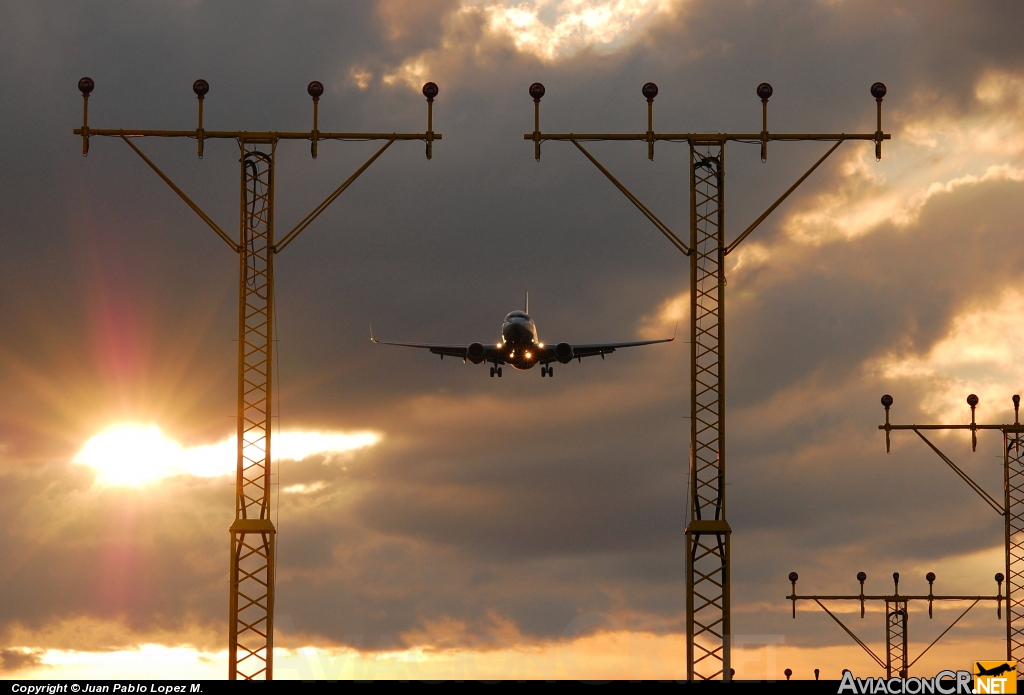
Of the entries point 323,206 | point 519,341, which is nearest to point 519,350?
point 519,341

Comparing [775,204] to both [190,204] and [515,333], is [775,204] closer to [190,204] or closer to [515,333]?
[190,204]

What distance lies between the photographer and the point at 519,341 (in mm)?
97125

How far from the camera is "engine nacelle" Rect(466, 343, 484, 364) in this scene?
324 ft

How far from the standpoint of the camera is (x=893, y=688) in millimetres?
45469

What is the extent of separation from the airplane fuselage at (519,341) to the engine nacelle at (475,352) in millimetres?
1222

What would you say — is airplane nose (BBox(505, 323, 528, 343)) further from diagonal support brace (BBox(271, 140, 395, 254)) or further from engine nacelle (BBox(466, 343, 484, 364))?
diagonal support brace (BBox(271, 140, 395, 254))

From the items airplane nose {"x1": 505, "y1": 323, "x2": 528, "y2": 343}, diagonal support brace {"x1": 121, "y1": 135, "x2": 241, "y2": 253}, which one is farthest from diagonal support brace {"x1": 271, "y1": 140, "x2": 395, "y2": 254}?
airplane nose {"x1": 505, "y1": 323, "x2": 528, "y2": 343}

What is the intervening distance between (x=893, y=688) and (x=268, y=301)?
67.9 feet

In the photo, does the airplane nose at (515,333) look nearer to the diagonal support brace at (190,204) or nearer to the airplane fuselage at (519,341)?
the airplane fuselage at (519,341)

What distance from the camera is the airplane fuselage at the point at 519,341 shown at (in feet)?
318

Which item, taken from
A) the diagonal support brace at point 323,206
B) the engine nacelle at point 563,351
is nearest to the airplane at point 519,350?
the engine nacelle at point 563,351

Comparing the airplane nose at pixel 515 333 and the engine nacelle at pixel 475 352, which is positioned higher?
the airplane nose at pixel 515 333

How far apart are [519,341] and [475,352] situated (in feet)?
10.2

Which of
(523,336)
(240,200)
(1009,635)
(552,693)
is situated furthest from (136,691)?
(523,336)
